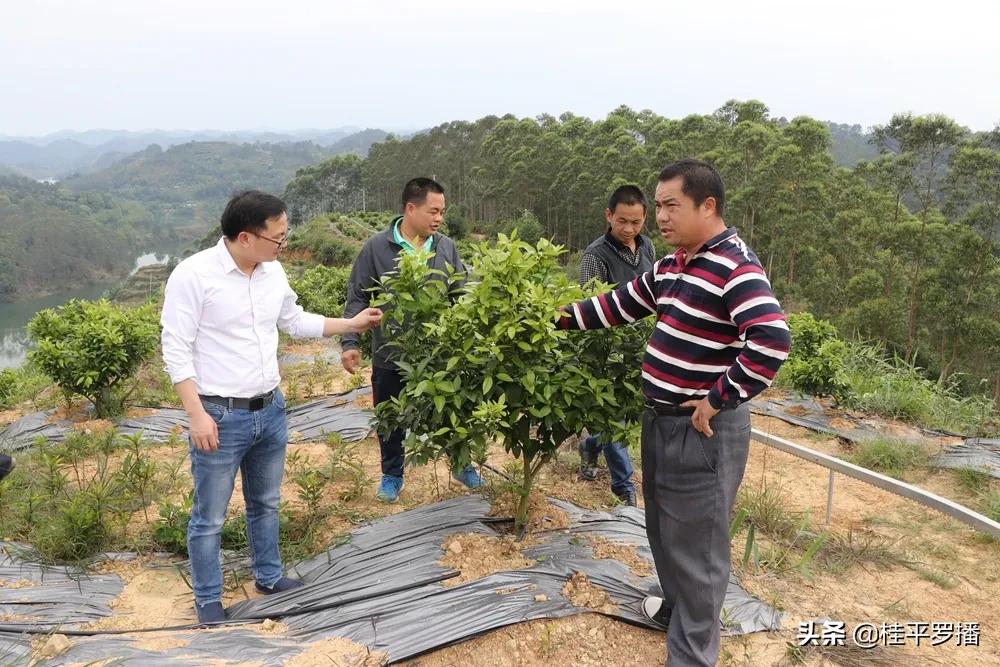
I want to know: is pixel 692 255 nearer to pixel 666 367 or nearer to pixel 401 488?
pixel 666 367

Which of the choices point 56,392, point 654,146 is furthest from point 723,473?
point 654,146

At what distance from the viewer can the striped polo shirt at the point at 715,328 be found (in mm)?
1984

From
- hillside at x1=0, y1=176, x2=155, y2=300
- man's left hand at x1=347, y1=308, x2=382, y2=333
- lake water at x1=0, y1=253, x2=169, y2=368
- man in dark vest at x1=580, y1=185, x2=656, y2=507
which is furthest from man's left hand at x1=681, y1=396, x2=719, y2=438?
hillside at x1=0, y1=176, x2=155, y2=300

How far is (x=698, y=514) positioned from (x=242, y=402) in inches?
72.7

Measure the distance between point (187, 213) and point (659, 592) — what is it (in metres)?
126

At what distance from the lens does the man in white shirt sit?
2453 mm

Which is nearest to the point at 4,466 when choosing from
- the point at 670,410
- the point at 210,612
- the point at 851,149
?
the point at 210,612

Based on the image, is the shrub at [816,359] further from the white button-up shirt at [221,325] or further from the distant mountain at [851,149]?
the distant mountain at [851,149]

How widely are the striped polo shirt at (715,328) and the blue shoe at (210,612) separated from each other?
79.6 inches

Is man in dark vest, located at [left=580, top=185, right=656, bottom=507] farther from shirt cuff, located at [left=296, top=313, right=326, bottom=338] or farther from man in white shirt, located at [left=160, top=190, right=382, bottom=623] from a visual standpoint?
man in white shirt, located at [left=160, top=190, right=382, bottom=623]

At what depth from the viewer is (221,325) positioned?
2553 millimetres

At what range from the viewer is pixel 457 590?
2.63 m

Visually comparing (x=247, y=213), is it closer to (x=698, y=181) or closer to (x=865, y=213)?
(x=698, y=181)

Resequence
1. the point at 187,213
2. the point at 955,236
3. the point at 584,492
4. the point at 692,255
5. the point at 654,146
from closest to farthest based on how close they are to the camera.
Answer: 1. the point at 692,255
2. the point at 584,492
3. the point at 955,236
4. the point at 654,146
5. the point at 187,213
